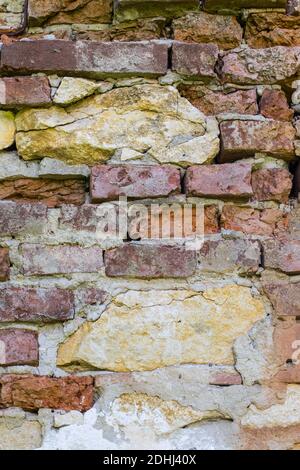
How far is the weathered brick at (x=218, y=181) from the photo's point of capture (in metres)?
1.64

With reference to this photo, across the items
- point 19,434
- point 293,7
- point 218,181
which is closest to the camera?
point 19,434

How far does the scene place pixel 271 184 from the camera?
5.50 ft

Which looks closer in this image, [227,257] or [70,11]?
[227,257]

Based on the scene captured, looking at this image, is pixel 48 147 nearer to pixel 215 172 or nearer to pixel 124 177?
pixel 124 177

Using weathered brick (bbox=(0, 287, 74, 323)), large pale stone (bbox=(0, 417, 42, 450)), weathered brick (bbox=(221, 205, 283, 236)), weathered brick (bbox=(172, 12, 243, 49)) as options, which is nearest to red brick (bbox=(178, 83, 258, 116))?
weathered brick (bbox=(172, 12, 243, 49))

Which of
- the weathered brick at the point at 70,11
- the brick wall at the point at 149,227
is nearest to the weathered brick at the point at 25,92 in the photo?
the brick wall at the point at 149,227

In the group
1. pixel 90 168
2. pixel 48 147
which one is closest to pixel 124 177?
pixel 90 168

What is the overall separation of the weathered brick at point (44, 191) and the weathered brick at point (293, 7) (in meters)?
0.67

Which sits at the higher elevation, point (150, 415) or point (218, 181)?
point (218, 181)

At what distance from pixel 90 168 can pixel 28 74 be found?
27 cm

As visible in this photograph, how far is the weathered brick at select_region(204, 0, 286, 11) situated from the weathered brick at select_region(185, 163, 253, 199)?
1.33 feet

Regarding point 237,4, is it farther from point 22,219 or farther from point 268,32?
point 22,219

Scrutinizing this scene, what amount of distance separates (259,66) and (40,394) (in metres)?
0.92

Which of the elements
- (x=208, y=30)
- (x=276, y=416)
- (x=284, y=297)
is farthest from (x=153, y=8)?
(x=276, y=416)
